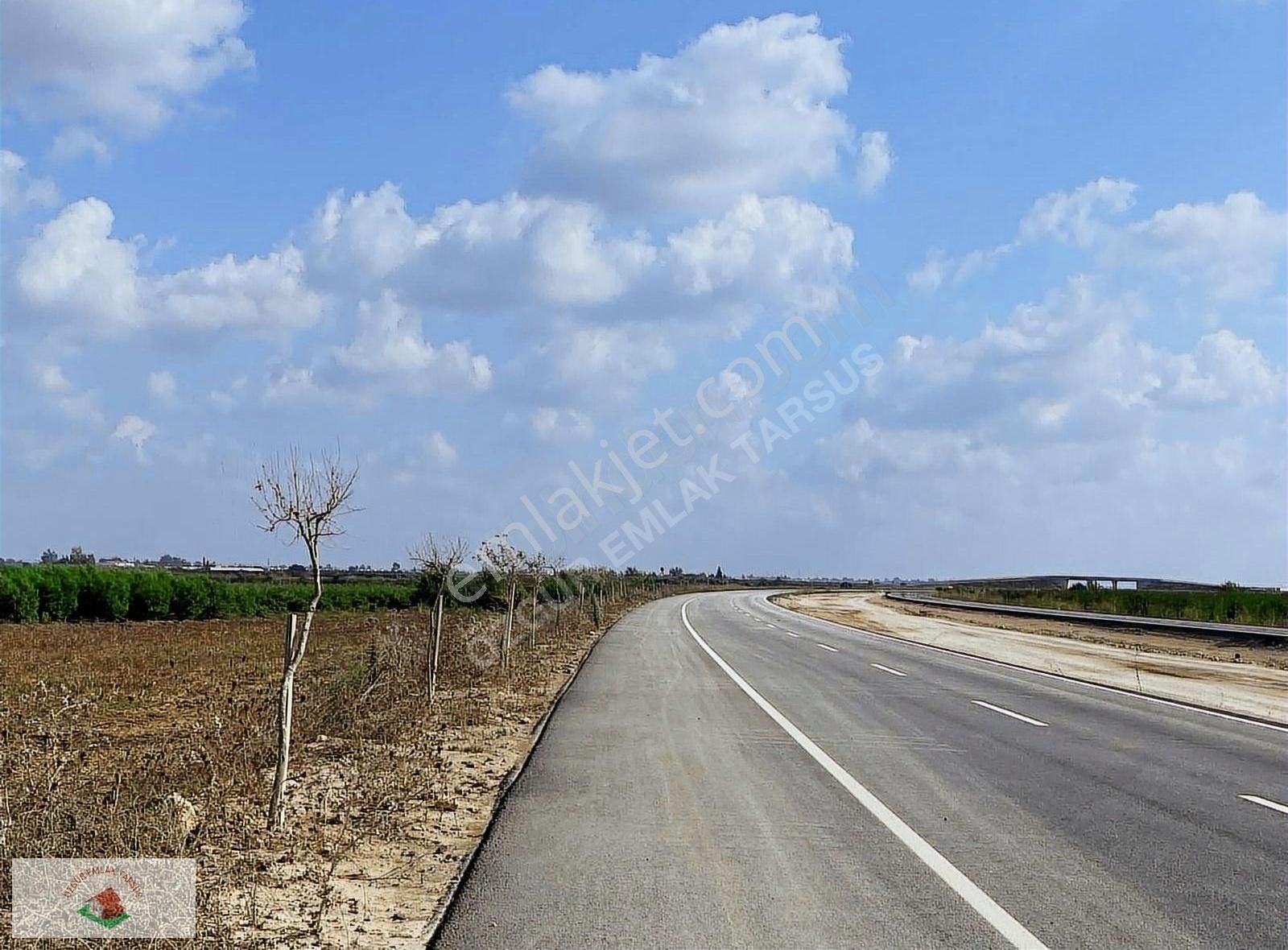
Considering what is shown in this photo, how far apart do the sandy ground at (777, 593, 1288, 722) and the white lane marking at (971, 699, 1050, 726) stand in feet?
14.3

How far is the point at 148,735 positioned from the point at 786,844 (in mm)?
8648

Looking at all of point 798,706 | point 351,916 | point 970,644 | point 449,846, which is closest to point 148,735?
point 449,846

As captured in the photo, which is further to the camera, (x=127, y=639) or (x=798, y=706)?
(x=127, y=639)

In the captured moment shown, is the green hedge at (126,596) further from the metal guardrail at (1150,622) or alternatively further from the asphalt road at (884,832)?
the metal guardrail at (1150,622)

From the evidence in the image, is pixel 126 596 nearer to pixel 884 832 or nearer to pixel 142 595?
pixel 142 595

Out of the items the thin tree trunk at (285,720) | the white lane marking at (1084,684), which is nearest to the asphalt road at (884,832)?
the white lane marking at (1084,684)

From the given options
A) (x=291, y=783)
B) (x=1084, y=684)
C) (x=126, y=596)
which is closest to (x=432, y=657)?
(x=291, y=783)

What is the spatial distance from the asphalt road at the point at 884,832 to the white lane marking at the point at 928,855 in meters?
→ 0.03

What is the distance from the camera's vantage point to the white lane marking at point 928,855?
21.1ft

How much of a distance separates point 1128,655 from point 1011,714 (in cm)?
2118

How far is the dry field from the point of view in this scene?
22.7ft

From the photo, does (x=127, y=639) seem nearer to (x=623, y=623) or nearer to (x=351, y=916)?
(x=623, y=623)

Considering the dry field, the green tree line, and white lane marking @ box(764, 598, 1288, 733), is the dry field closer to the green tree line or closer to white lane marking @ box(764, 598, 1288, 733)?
white lane marking @ box(764, 598, 1288, 733)

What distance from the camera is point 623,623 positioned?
49.1m
